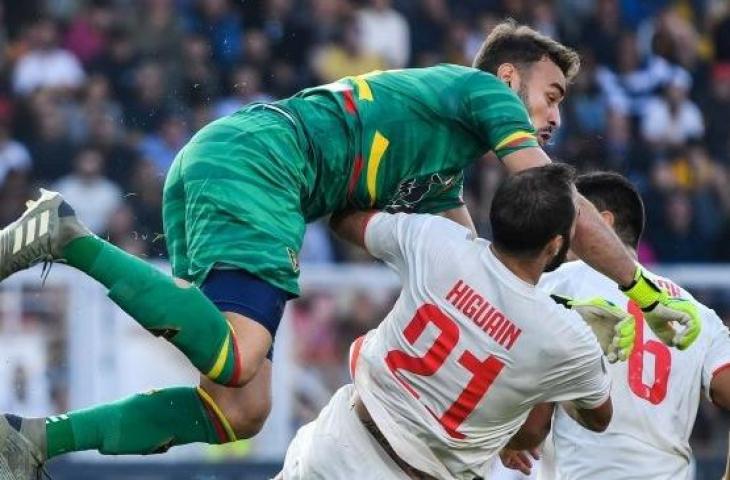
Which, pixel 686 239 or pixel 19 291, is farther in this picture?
pixel 686 239

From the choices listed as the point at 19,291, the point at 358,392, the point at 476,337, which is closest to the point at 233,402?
the point at 358,392

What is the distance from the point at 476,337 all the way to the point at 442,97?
103 centimetres

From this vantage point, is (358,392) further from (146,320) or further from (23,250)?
(23,250)

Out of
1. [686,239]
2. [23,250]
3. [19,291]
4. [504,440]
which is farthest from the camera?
[686,239]

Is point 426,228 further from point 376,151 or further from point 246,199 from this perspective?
point 246,199

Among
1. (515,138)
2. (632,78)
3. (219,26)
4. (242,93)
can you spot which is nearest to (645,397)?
(515,138)

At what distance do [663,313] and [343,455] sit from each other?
1282 millimetres

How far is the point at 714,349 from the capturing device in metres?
7.77

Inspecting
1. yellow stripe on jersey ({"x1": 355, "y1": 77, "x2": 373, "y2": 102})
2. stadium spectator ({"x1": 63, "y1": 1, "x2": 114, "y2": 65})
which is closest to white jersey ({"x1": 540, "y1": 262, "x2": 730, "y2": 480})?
yellow stripe on jersey ({"x1": 355, "y1": 77, "x2": 373, "y2": 102})

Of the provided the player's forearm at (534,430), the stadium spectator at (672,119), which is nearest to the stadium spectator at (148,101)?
the stadium spectator at (672,119)

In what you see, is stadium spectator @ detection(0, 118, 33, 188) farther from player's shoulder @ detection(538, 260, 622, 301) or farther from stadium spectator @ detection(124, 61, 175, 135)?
player's shoulder @ detection(538, 260, 622, 301)

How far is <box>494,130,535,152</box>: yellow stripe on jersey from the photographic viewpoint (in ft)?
23.1

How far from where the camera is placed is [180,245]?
7.38m

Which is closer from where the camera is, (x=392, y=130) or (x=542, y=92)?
(x=392, y=130)
